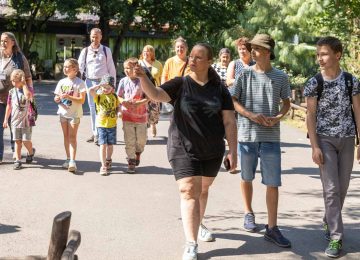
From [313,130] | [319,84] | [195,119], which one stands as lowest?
[313,130]

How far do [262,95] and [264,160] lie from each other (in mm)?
610

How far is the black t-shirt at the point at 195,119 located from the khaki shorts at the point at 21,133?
4280 millimetres

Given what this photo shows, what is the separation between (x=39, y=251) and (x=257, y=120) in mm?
2277

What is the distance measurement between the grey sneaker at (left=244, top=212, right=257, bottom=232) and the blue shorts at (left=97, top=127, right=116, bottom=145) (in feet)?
10.5

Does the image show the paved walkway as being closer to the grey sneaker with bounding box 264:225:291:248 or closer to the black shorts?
the grey sneaker with bounding box 264:225:291:248

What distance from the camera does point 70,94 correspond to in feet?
29.8

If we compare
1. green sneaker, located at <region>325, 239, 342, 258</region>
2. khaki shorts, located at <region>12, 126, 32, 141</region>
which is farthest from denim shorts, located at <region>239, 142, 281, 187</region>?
khaki shorts, located at <region>12, 126, 32, 141</region>

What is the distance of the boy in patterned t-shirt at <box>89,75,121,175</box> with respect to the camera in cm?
902

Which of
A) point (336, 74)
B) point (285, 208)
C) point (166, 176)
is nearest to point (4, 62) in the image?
point (166, 176)

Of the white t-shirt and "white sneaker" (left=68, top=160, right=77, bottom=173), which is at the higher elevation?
the white t-shirt

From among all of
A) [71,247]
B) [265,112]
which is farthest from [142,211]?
[71,247]

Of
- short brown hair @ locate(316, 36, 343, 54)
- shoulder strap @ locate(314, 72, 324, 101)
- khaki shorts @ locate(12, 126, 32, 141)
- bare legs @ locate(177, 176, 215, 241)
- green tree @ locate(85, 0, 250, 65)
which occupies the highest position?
green tree @ locate(85, 0, 250, 65)

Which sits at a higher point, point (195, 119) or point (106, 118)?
point (195, 119)

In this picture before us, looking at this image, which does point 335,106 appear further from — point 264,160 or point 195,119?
point 195,119
